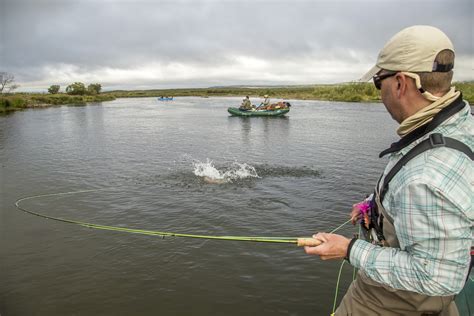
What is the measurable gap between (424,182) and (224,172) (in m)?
12.9

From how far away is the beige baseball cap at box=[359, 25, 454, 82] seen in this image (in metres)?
2.02

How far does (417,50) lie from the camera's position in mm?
2031

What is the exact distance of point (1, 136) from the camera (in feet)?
86.5

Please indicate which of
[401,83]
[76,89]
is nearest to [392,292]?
[401,83]

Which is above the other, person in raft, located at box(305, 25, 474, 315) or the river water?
person in raft, located at box(305, 25, 474, 315)

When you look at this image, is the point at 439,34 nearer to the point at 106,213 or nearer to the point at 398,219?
the point at 398,219

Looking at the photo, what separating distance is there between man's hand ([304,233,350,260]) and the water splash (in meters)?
10.8

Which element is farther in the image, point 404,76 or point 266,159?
point 266,159

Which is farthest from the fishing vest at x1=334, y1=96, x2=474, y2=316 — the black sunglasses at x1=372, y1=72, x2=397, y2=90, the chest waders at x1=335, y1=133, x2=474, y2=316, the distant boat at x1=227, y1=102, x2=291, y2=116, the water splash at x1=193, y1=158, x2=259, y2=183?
the distant boat at x1=227, y1=102, x2=291, y2=116

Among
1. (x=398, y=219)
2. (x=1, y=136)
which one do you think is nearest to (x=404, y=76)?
(x=398, y=219)

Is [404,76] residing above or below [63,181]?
above

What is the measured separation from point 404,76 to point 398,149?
0.46m

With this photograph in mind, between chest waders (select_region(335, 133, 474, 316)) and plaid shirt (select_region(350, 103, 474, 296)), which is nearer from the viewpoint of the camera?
plaid shirt (select_region(350, 103, 474, 296))

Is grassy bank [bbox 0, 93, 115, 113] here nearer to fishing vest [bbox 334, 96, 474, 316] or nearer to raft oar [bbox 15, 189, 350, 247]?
raft oar [bbox 15, 189, 350, 247]
